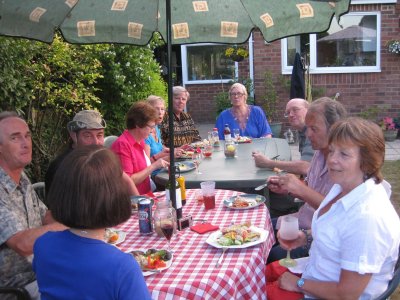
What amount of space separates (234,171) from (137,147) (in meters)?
0.88

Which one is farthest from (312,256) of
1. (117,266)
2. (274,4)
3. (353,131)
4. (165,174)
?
(165,174)

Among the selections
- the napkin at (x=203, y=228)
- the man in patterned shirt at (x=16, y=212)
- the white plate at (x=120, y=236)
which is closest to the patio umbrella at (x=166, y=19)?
the napkin at (x=203, y=228)

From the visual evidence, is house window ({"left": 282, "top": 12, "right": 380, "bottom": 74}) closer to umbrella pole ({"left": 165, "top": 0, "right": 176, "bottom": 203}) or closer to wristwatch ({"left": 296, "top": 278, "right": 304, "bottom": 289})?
umbrella pole ({"left": 165, "top": 0, "right": 176, "bottom": 203})

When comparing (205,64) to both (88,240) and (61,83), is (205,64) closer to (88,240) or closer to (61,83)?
(61,83)

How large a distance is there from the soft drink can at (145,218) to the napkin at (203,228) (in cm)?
25

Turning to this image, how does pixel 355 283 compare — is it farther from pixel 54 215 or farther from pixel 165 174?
pixel 165 174

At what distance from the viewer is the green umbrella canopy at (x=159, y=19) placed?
2.73 m

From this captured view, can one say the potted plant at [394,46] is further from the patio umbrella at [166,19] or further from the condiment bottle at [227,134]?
the patio umbrella at [166,19]

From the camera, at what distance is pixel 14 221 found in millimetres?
2117

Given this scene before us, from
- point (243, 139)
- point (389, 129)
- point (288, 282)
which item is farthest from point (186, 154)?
point (389, 129)

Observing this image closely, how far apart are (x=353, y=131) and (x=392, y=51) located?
7.89 meters

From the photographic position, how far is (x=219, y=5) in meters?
3.16

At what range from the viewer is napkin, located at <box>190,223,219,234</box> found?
2.37 metres

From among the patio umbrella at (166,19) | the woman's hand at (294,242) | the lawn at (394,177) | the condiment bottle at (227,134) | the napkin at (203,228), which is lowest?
the lawn at (394,177)
